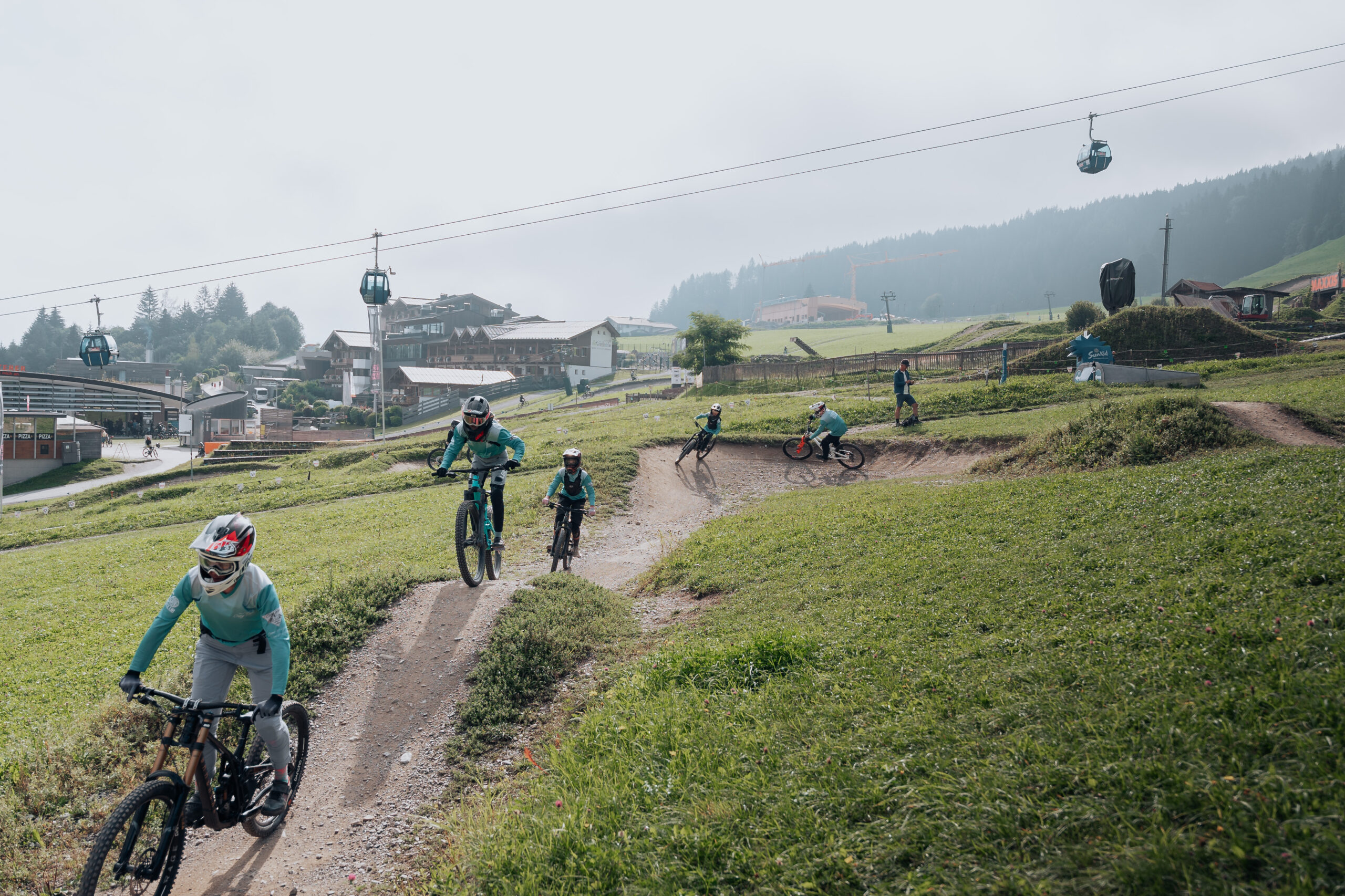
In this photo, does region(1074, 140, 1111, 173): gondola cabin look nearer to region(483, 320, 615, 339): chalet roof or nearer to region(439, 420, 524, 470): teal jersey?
region(439, 420, 524, 470): teal jersey

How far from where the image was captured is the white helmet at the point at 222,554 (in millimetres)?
5387

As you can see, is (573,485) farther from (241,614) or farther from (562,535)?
(241,614)

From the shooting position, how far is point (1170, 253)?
199625 millimetres

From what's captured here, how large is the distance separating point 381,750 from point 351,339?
345 feet

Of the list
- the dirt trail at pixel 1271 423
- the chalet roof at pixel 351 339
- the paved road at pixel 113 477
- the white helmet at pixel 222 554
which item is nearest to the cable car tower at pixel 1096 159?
the dirt trail at pixel 1271 423

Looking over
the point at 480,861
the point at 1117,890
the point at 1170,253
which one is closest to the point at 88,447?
the point at 480,861

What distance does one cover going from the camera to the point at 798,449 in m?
23.1

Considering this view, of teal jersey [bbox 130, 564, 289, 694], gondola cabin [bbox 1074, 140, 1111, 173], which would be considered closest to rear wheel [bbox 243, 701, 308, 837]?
teal jersey [bbox 130, 564, 289, 694]

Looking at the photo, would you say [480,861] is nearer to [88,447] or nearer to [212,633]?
[212,633]

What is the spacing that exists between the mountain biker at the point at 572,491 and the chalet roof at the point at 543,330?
3036 inches

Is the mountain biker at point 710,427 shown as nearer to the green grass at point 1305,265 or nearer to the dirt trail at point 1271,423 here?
the dirt trail at point 1271,423

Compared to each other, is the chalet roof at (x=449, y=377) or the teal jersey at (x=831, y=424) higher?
the chalet roof at (x=449, y=377)

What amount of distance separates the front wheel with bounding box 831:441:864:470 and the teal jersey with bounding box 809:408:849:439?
0.44 m

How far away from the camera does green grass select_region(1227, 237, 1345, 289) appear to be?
127m
